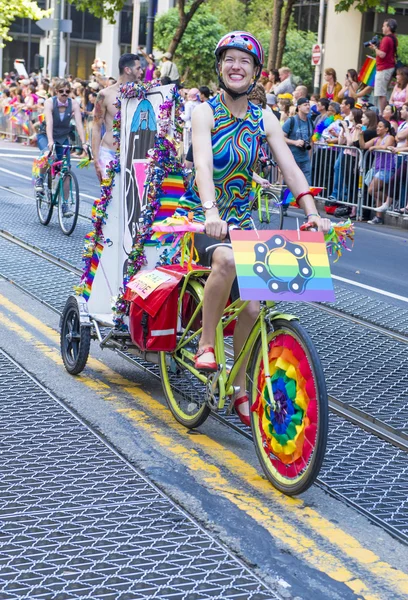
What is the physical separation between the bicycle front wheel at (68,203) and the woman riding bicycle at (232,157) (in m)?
7.75

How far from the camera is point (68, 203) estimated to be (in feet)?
42.9

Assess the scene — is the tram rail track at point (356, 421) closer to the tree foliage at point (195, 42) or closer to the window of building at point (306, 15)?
the window of building at point (306, 15)

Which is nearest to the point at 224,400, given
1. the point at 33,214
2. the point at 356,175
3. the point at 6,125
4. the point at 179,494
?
the point at 179,494

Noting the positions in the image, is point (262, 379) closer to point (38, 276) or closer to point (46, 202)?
point (38, 276)

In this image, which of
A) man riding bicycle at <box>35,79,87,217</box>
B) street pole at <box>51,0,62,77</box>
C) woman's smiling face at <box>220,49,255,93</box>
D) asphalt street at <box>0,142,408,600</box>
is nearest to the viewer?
asphalt street at <box>0,142,408,600</box>

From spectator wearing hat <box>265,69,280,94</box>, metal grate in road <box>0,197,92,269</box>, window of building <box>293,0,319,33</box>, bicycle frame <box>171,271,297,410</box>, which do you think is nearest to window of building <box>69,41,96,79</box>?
window of building <box>293,0,319,33</box>

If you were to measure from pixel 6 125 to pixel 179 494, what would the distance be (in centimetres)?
3235

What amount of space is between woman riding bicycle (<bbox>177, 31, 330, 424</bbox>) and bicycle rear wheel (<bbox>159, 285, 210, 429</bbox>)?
332 mm

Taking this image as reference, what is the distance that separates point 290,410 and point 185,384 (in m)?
1.33

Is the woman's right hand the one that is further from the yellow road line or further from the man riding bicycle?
A: the man riding bicycle

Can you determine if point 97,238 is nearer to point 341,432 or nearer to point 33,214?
point 341,432

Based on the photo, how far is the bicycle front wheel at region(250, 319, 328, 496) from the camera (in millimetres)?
4359

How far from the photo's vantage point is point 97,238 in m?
6.69

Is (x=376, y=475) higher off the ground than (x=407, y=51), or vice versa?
(x=407, y=51)
